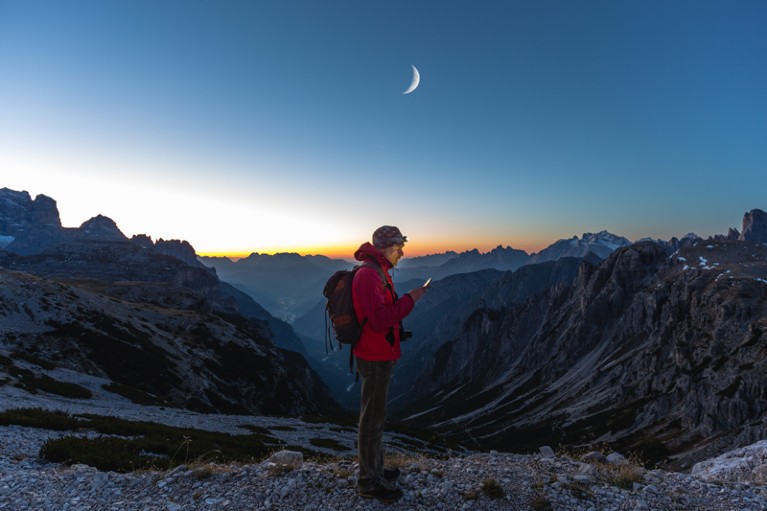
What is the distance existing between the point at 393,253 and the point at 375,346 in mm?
2174

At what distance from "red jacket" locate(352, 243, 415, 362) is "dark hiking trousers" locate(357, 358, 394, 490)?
0.26 meters

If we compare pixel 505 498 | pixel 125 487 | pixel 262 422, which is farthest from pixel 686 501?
pixel 262 422

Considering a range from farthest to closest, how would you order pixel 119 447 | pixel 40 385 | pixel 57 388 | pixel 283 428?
pixel 283 428, pixel 57 388, pixel 40 385, pixel 119 447

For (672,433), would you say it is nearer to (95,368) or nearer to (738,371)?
(738,371)

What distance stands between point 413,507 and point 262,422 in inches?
1589

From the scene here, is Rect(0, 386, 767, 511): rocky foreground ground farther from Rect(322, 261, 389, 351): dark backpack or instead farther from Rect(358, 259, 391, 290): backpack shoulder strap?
Rect(358, 259, 391, 290): backpack shoulder strap

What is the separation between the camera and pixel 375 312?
8.22 m

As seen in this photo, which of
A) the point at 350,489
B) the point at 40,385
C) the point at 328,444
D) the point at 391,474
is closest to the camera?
the point at 350,489

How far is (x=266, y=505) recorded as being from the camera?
341 inches

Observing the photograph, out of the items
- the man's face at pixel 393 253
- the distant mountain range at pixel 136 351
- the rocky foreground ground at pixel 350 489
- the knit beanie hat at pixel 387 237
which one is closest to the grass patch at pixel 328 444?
the distant mountain range at pixel 136 351

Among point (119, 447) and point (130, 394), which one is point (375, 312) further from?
point (130, 394)

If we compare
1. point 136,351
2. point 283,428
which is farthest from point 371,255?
point 136,351

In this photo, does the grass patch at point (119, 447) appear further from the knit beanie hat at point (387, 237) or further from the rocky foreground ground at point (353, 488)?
the knit beanie hat at point (387, 237)

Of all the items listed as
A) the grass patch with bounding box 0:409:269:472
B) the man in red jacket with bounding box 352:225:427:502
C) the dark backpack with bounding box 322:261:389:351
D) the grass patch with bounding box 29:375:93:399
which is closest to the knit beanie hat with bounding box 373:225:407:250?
the man in red jacket with bounding box 352:225:427:502
